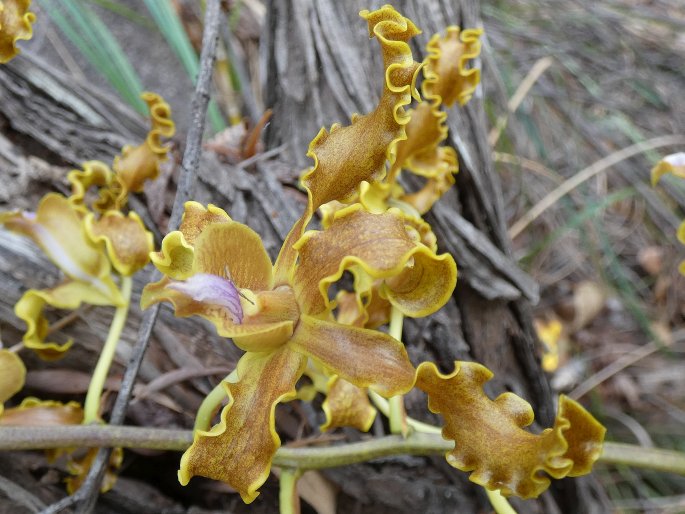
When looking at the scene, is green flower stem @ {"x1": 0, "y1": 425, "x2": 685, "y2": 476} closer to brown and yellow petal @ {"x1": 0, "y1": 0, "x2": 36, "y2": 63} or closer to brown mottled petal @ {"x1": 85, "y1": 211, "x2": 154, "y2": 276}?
brown mottled petal @ {"x1": 85, "y1": 211, "x2": 154, "y2": 276}

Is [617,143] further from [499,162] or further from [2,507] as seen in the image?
[2,507]

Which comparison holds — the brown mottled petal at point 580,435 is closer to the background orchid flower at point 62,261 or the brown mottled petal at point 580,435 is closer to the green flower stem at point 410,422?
the green flower stem at point 410,422

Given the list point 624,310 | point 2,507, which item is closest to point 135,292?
point 2,507

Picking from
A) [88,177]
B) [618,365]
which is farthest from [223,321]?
[618,365]

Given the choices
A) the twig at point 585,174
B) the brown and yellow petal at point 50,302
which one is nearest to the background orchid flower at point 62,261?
the brown and yellow petal at point 50,302

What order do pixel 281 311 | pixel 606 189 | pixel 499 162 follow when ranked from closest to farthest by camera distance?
pixel 281 311 → pixel 499 162 → pixel 606 189
